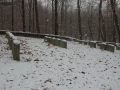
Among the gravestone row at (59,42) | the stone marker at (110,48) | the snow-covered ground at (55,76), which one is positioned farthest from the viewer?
the stone marker at (110,48)

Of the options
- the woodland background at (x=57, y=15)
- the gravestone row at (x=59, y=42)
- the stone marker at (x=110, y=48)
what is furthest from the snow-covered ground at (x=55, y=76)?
the woodland background at (x=57, y=15)

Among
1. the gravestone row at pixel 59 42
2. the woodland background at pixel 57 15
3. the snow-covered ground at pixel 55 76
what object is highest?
the woodland background at pixel 57 15

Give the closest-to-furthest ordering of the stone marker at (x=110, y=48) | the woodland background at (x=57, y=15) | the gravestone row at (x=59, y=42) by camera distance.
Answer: the gravestone row at (x=59, y=42), the stone marker at (x=110, y=48), the woodland background at (x=57, y=15)

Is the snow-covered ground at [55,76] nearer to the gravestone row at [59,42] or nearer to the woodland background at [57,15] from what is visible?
the gravestone row at [59,42]

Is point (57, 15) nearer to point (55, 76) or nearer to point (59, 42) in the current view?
point (59, 42)

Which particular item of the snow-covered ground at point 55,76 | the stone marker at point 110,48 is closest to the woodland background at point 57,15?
the stone marker at point 110,48

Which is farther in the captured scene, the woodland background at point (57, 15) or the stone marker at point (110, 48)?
the woodland background at point (57, 15)

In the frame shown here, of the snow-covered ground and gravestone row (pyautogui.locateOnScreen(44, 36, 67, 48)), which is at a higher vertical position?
gravestone row (pyautogui.locateOnScreen(44, 36, 67, 48))

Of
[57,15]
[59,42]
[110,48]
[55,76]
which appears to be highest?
[57,15]

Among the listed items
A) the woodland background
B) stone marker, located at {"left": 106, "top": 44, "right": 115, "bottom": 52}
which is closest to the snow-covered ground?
stone marker, located at {"left": 106, "top": 44, "right": 115, "bottom": 52}

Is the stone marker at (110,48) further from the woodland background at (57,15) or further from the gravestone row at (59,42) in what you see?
the gravestone row at (59,42)

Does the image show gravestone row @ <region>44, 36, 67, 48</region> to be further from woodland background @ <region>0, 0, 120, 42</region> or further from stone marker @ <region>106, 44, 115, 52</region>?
woodland background @ <region>0, 0, 120, 42</region>

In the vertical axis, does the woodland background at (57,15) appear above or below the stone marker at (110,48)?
above

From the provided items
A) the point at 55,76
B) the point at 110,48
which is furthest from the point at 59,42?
the point at 55,76
